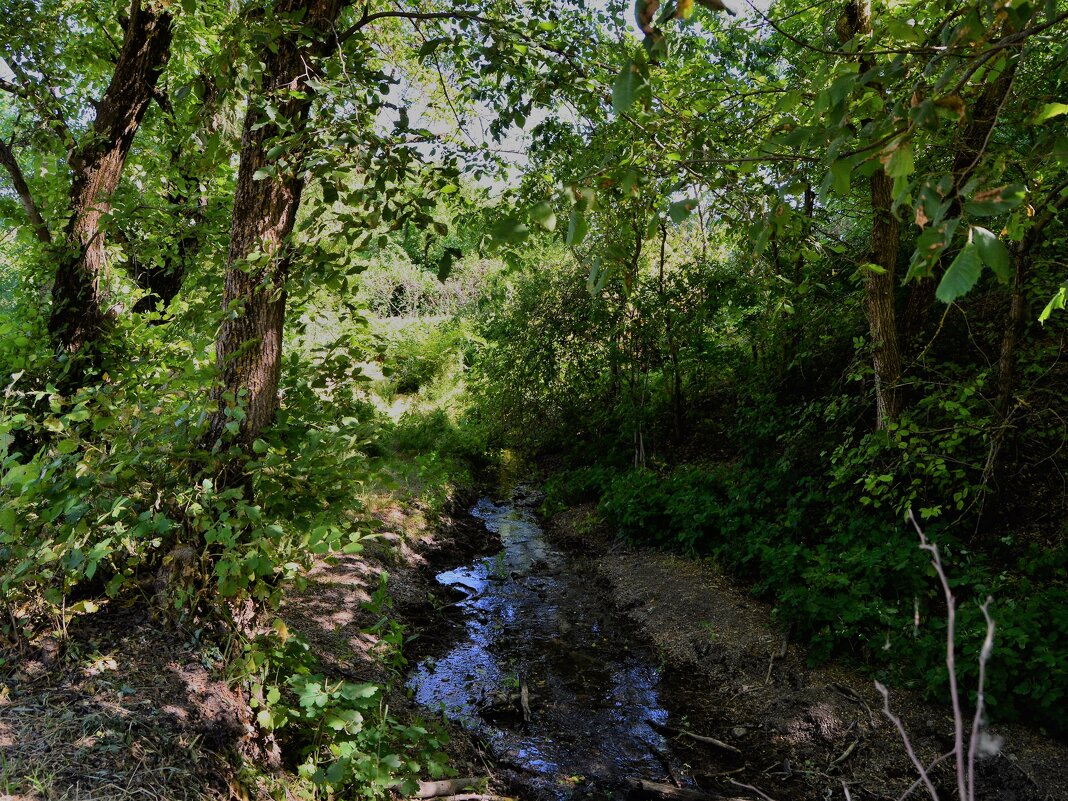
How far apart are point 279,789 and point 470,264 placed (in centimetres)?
1611

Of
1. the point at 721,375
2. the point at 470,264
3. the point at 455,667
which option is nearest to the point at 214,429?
the point at 455,667

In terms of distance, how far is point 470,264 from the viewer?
17734 millimetres

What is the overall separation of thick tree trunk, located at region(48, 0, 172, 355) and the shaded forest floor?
239 cm

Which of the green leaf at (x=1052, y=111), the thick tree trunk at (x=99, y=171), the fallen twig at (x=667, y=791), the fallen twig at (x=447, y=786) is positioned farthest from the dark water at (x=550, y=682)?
the green leaf at (x=1052, y=111)

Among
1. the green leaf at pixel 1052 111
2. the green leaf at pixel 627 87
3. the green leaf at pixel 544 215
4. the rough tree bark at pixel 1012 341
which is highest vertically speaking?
the green leaf at pixel 627 87

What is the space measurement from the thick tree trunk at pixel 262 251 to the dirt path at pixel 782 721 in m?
3.33

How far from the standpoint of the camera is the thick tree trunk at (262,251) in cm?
286

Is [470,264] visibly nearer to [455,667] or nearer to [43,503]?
[455,667]

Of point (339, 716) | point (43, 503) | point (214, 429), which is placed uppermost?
point (214, 429)

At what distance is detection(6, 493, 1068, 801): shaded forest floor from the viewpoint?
2.26 meters

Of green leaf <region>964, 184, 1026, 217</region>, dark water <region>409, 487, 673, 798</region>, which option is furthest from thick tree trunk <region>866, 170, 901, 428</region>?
green leaf <region>964, 184, 1026, 217</region>

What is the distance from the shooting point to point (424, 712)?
416 cm

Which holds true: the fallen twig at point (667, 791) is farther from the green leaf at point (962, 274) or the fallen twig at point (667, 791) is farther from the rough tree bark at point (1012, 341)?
the green leaf at point (962, 274)

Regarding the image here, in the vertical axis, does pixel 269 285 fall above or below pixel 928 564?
above
